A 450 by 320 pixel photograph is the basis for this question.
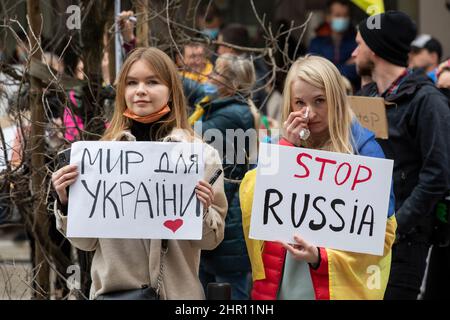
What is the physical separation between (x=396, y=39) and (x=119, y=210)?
7.18 feet

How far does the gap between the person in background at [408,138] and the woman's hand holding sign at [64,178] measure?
1894 mm

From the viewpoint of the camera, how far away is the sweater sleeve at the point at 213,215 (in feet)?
14.4

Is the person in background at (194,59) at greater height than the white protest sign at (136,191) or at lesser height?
greater

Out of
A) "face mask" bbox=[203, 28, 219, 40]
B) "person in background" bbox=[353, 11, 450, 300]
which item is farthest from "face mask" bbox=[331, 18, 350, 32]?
"person in background" bbox=[353, 11, 450, 300]

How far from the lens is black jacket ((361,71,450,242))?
17.8ft

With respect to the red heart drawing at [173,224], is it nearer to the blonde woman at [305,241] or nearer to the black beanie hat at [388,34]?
the blonde woman at [305,241]

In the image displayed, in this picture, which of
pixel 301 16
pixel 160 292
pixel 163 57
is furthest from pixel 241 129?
pixel 301 16

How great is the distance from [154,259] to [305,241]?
0.63 metres

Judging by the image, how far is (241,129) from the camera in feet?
20.8

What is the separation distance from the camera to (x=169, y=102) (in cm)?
465

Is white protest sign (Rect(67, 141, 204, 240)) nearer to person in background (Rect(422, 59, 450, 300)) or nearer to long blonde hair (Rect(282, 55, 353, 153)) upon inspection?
long blonde hair (Rect(282, 55, 353, 153))

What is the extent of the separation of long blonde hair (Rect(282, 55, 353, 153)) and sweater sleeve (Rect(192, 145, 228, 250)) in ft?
1.27

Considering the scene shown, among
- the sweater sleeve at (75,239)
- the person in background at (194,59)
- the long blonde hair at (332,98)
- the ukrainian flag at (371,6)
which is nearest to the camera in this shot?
the sweater sleeve at (75,239)

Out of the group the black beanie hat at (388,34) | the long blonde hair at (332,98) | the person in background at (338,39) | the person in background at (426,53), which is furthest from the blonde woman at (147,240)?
the person in background at (338,39)
